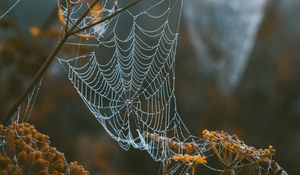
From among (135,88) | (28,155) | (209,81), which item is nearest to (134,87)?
(135,88)

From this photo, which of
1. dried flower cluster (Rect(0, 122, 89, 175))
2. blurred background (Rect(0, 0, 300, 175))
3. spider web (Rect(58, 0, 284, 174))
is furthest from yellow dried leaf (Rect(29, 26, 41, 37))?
dried flower cluster (Rect(0, 122, 89, 175))

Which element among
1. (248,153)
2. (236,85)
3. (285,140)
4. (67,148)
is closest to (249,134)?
(285,140)

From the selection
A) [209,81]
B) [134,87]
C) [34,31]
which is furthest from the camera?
[209,81]

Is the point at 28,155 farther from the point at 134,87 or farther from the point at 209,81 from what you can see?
the point at 209,81

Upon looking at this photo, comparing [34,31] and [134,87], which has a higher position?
[134,87]

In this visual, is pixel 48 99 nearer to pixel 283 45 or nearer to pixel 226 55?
pixel 226 55

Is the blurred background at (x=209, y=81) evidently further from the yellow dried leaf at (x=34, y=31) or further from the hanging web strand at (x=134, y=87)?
the hanging web strand at (x=134, y=87)

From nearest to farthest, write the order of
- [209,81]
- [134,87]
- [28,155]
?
[28,155]
[134,87]
[209,81]

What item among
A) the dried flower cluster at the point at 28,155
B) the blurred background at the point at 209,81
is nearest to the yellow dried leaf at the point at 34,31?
the blurred background at the point at 209,81
